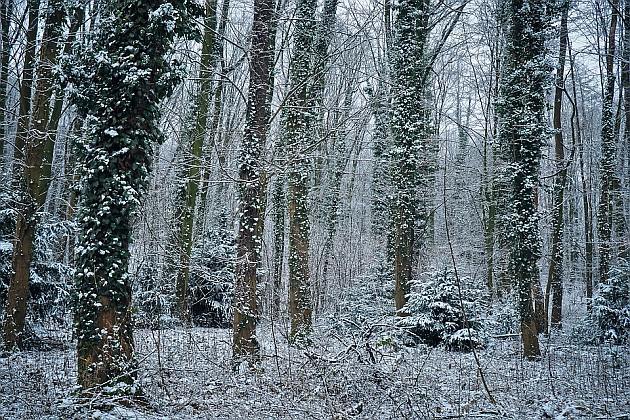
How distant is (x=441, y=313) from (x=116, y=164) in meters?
9.15

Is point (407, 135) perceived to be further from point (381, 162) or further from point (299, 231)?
point (299, 231)

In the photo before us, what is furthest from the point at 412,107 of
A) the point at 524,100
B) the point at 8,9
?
the point at 8,9

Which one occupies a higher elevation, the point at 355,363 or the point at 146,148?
the point at 146,148

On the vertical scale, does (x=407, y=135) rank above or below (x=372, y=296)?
above

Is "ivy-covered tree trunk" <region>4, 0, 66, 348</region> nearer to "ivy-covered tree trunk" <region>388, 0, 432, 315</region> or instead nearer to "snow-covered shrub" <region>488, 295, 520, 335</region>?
"ivy-covered tree trunk" <region>388, 0, 432, 315</region>

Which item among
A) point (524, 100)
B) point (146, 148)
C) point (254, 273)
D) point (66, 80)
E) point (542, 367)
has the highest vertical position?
point (524, 100)

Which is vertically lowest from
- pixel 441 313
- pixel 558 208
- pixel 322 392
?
pixel 322 392

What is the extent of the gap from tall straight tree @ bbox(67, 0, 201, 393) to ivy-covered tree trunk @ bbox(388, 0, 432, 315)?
25.4 ft

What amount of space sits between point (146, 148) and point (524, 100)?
8.78m

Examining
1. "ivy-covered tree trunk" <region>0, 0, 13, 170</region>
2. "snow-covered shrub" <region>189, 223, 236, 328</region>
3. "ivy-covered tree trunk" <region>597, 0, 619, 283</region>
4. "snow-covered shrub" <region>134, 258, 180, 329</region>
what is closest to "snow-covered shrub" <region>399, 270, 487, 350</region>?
"snow-covered shrub" <region>189, 223, 236, 328</region>

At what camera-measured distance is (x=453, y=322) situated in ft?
42.6

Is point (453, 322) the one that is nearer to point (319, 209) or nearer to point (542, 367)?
point (542, 367)

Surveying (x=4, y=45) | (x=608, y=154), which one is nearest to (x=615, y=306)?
(x=608, y=154)

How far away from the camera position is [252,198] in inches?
382
